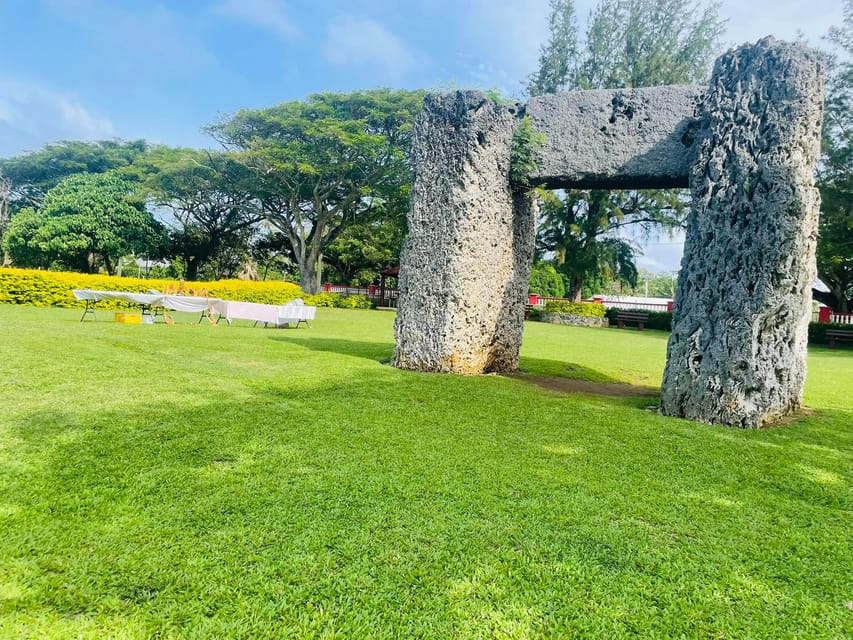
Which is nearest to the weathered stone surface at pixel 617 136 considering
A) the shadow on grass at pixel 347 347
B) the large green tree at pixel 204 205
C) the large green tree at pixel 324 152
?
the shadow on grass at pixel 347 347

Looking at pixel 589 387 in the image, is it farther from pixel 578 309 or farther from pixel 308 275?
pixel 308 275

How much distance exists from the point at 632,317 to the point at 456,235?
58.3 ft

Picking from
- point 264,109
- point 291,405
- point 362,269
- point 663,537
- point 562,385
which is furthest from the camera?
point 362,269

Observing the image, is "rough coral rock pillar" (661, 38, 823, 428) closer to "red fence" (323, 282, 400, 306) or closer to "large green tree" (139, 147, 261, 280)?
"large green tree" (139, 147, 261, 280)

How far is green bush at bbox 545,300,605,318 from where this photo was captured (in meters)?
21.9

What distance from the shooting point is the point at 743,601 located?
6.20 ft

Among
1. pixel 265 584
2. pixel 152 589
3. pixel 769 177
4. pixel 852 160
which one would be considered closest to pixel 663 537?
pixel 265 584

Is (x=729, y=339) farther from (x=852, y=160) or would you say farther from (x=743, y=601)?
(x=852, y=160)

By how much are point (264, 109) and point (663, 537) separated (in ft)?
93.7

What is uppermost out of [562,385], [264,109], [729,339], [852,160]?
[264,109]

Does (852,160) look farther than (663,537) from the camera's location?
Yes

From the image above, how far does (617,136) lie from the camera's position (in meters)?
6.04

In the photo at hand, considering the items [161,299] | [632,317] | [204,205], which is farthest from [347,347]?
[204,205]

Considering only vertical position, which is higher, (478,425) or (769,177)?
(769,177)
